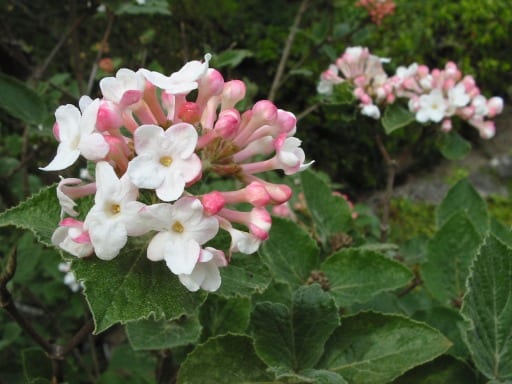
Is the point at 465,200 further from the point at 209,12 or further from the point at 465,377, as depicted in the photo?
the point at 209,12

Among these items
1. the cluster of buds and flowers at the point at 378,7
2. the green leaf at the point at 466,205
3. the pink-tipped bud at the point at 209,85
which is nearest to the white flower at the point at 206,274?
the pink-tipped bud at the point at 209,85

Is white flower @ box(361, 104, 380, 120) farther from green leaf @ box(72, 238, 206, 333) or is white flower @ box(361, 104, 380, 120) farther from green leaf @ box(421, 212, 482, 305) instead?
green leaf @ box(72, 238, 206, 333)

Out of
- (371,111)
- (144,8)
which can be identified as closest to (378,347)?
(371,111)

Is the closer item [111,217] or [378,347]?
[111,217]

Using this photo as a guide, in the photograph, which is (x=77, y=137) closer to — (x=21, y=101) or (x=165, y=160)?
(x=165, y=160)

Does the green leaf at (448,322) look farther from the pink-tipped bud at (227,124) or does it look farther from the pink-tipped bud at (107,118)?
the pink-tipped bud at (107,118)

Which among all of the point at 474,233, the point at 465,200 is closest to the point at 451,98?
the point at 465,200

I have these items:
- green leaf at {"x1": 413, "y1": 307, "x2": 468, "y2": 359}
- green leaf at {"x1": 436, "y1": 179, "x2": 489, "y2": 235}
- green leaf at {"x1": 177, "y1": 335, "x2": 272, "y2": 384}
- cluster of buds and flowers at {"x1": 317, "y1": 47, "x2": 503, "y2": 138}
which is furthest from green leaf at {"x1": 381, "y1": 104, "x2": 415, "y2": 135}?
green leaf at {"x1": 177, "y1": 335, "x2": 272, "y2": 384}
